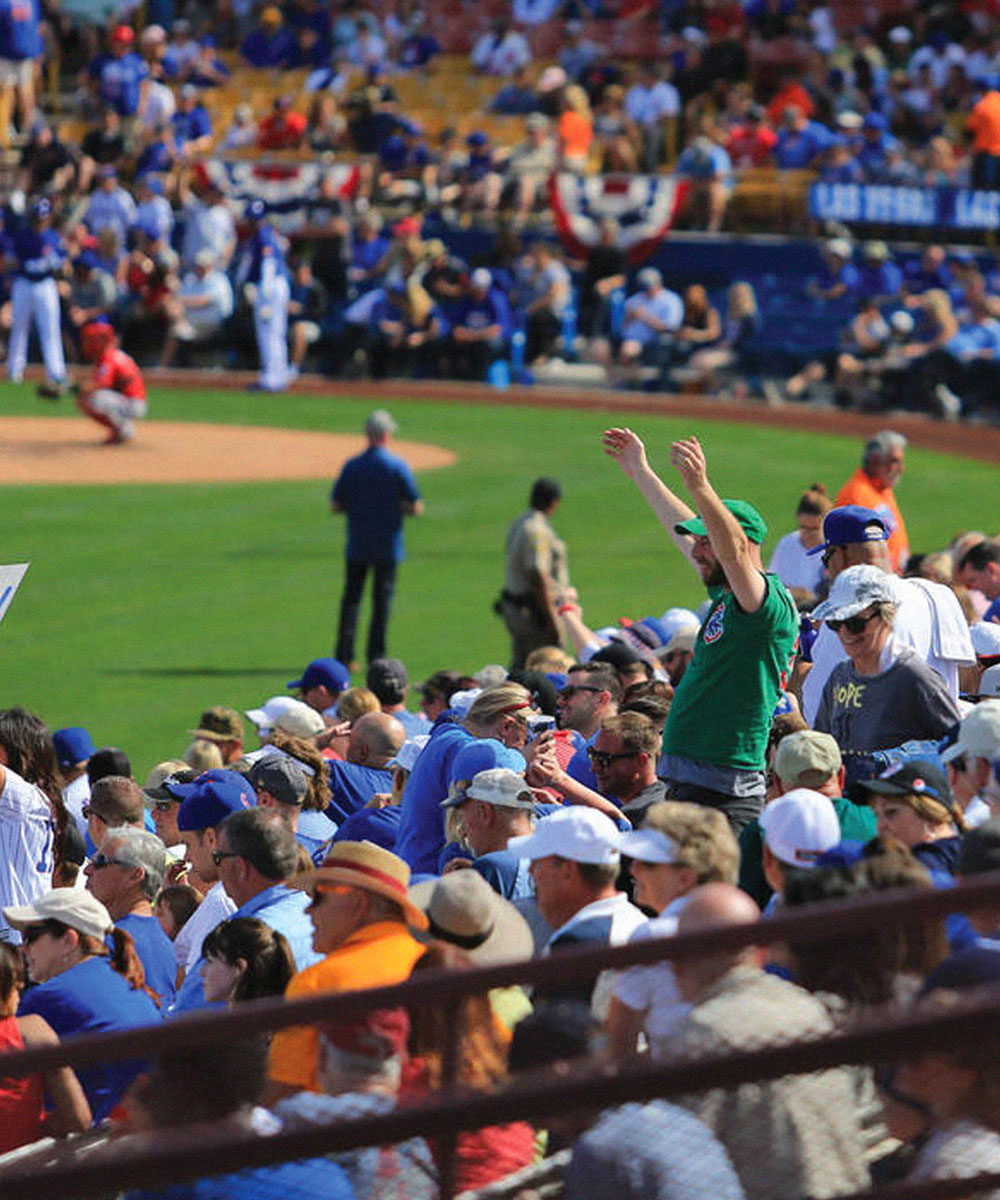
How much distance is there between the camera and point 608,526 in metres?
18.5

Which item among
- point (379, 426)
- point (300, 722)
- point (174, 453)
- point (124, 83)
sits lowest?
point (174, 453)

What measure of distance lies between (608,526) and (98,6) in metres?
21.5

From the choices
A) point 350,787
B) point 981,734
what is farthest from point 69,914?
point 350,787

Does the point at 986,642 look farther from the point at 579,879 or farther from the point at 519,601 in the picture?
the point at 519,601

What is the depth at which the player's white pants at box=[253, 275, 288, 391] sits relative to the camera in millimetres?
25625

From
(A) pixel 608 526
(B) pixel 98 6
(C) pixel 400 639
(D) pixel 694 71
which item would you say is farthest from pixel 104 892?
(B) pixel 98 6

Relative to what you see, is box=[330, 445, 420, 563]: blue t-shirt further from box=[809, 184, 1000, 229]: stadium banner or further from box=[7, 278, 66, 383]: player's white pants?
box=[809, 184, 1000, 229]: stadium banner

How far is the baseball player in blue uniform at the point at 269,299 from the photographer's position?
83.5 ft

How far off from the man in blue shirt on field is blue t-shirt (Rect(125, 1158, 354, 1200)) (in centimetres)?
1051

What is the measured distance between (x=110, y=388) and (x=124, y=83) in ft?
43.9

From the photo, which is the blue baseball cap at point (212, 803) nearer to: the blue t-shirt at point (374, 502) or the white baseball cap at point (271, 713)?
the white baseball cap at point (271, 713)

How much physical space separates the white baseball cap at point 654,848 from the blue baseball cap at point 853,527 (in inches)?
134

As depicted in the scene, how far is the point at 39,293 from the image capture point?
2538cm

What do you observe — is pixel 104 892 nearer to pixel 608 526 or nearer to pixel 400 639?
pixel 400 639
